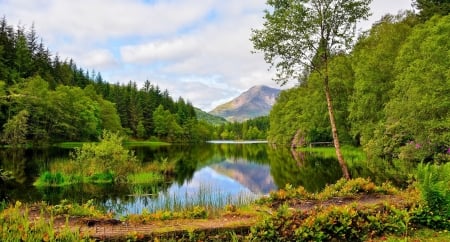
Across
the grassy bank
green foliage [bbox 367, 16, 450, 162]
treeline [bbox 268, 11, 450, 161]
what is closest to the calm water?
green foliage [bbox 367, 16, 450, 162]

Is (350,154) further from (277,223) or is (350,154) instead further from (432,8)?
(277,223)

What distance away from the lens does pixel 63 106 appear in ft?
248

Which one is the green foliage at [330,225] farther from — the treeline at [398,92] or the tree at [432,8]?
the tree at [432,8]

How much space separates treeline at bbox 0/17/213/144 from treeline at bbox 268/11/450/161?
117ft

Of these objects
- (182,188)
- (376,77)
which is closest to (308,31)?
(182,188)

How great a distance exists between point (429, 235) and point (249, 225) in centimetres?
440

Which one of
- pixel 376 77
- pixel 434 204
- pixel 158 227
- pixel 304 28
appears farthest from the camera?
pixel 376 77

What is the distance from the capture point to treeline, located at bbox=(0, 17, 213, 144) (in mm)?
67688

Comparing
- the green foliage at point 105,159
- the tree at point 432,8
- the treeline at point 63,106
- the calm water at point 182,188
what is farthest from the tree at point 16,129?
the tree at point 432,8

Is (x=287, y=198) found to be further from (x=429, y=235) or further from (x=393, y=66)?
(x=393, y=66)

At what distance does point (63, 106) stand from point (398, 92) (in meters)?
64.3

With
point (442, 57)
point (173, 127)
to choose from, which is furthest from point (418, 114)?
point (173, 127)

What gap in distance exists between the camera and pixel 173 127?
125 meters

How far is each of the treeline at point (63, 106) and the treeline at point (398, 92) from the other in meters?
35.6
